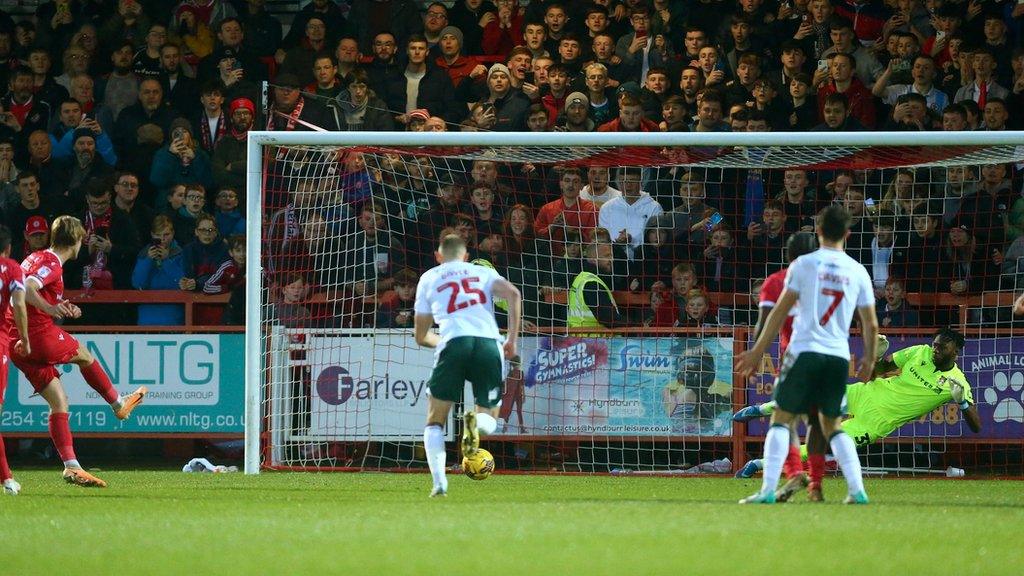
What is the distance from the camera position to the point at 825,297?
28.4ft

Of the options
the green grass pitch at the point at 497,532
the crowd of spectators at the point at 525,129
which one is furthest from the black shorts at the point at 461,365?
the crowd of spectators at the point at 525,129

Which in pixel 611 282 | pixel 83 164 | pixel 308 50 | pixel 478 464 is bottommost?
pixel 478 464

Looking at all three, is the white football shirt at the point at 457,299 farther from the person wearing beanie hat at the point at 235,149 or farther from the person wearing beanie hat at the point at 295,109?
the person wearing beanie hat at the point at 235,149

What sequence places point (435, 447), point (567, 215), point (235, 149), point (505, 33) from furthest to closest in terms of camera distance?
point (505, 33), point (235, 149), point (567, 215), point (435, 447)

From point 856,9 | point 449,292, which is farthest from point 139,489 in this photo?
point 856,9

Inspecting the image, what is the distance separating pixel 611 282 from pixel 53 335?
5395 millimetres

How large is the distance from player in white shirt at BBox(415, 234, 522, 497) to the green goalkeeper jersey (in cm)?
402

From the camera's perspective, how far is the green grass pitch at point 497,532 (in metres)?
6.25

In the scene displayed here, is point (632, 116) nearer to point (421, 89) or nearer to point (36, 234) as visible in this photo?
point (421, 89)

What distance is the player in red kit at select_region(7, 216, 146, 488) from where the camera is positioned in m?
10.5

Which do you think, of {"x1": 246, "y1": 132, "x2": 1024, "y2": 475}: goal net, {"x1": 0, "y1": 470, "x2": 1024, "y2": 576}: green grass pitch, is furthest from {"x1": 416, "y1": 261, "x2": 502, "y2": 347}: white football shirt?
{"x1": 246, "y1": 132, "x2": 1024, "y2": 475}: goal net

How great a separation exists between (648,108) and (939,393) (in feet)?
14.1

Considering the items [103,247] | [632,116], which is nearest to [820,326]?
Result: [632,116]

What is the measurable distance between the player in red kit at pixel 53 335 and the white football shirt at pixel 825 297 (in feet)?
16.8
